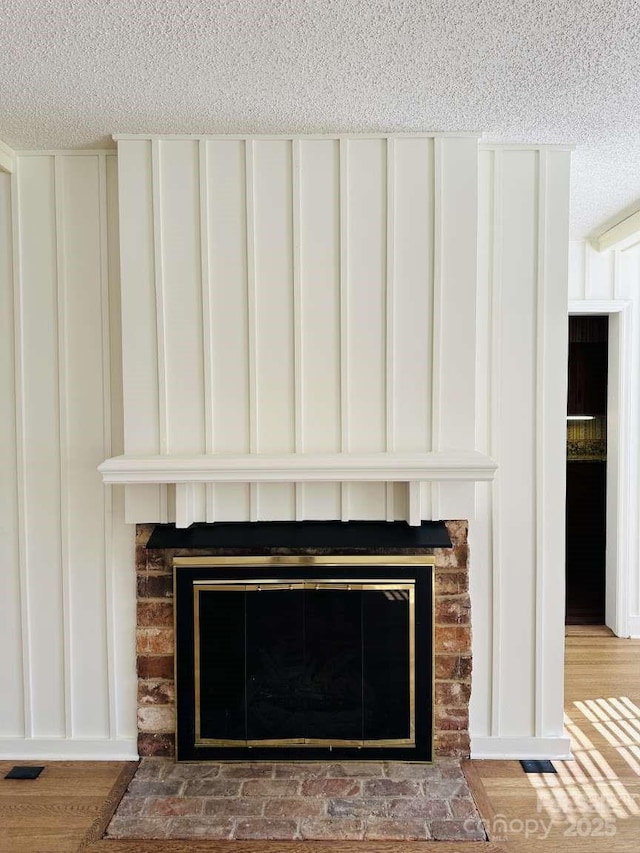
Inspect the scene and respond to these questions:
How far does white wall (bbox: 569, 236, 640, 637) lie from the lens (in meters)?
3.90

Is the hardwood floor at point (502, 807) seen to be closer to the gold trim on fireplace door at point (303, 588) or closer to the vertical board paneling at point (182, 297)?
the gold trim on fireplace door at point (303, 588)

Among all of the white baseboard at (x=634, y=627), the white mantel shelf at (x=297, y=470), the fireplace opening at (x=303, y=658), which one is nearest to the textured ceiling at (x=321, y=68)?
the white mantel shelf at (x=297, y=470)

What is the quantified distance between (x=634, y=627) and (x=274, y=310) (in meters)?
3.16

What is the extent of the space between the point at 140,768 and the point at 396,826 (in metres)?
1.05

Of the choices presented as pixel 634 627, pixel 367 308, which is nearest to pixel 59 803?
pixel 367 308

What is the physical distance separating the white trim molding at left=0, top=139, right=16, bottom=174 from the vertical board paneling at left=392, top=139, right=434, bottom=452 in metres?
1.52

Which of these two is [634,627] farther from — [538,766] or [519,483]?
[519,483]

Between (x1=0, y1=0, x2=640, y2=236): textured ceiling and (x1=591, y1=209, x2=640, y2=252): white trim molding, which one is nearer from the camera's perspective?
(x1=0, y1=0, x2=640, y2=236): textured ceiling

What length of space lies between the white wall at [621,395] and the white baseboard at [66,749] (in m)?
3.04

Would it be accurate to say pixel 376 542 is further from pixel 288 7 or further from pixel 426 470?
pixel 288 7

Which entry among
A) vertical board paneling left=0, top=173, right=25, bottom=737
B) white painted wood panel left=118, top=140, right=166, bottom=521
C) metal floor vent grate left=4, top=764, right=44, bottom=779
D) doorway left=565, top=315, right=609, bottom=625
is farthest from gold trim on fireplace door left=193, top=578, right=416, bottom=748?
doorway left=565, top=315, right=609, bottom=625

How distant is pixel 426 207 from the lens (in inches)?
96.8

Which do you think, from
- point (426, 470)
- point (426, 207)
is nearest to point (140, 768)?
point (426, 470)

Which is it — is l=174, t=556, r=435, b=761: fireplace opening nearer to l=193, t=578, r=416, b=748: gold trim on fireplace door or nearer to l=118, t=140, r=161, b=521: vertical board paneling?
l=193, t=578, r=416, b=748: gold trim on fireplace door
